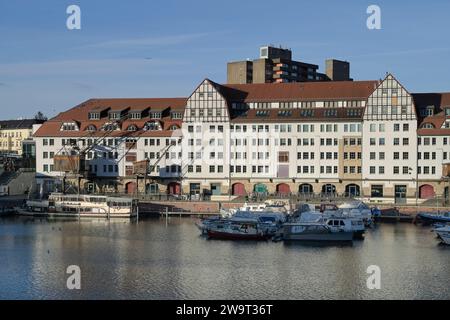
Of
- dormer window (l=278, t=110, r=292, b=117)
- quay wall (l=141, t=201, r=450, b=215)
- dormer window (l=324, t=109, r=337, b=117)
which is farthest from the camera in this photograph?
dormer window (l=278, t=110, r=292, b=117)

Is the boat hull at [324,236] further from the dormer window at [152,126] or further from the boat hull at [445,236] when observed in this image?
the dormer window at [152,126]

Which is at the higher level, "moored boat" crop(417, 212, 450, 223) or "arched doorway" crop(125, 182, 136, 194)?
"arched doorway" crop(125, 182, 136, 194)

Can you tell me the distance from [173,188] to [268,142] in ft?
51.9

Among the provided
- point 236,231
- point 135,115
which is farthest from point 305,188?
point 236,231

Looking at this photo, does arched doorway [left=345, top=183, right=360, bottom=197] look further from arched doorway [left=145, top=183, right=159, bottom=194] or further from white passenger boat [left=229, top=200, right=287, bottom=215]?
arched doorway [left=145, top=183, right=159, bottom=194]

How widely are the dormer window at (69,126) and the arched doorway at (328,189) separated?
39.6 meters

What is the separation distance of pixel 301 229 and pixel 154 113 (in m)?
47.5

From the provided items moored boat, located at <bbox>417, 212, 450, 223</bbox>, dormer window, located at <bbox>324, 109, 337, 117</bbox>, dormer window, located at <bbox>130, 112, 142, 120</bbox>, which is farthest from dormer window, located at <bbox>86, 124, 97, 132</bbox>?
moored boat, located at <bbox>417, 212, 450, 223</bbox>

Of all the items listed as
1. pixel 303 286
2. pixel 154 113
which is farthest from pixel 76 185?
pixel 303 286

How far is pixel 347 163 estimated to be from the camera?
344 ft

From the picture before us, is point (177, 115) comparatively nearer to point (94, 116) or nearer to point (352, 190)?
point (94, 116)

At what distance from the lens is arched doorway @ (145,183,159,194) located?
363 feet

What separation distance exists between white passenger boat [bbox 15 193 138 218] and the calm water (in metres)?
13.8
